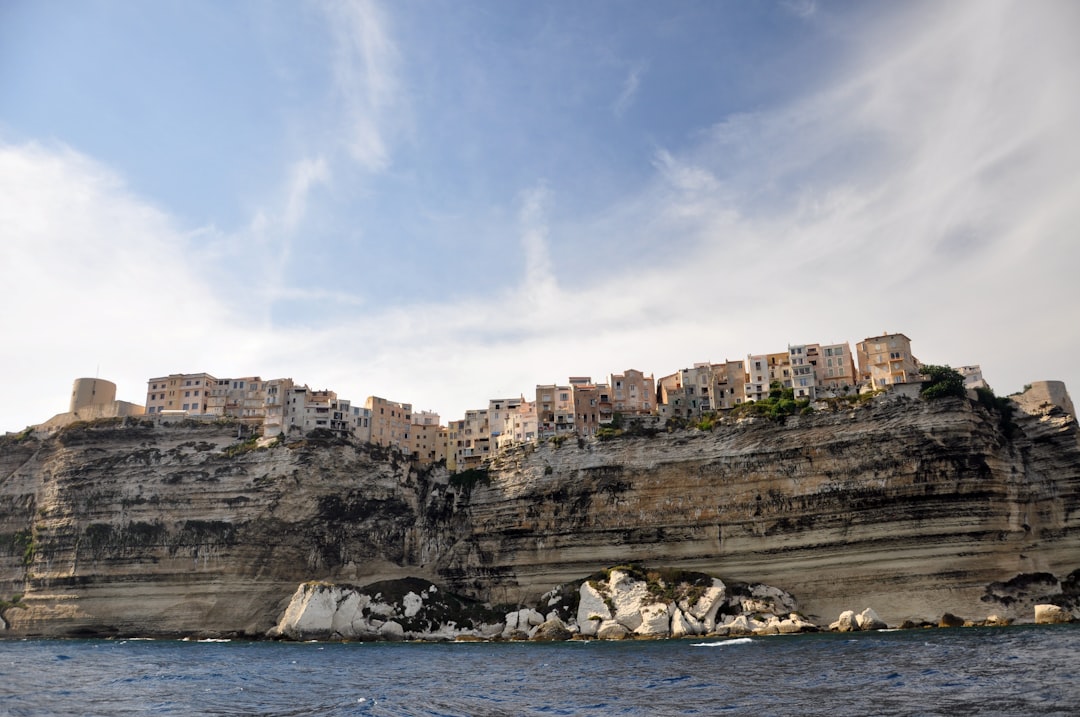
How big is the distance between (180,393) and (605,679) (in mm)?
70269

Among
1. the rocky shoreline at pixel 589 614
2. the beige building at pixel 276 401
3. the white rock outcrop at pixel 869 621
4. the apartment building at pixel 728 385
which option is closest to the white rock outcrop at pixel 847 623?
the rocky shoreline at pixel 589 614

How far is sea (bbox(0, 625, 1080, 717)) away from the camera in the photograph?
23.9 metres

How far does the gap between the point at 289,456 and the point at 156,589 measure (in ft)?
52.4

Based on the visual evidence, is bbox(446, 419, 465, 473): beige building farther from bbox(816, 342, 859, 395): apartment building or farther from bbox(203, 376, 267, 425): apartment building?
bbox(816, 342, 859, 395): apartment building

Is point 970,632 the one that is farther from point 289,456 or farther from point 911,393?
point 289,456

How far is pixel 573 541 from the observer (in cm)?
7019

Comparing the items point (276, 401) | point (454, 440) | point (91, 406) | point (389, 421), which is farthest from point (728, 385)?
point (91, 406)

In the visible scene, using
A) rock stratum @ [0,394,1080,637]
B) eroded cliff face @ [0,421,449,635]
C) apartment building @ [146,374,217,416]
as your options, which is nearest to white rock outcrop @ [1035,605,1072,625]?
rock stratum @ [0,394,1080,637]

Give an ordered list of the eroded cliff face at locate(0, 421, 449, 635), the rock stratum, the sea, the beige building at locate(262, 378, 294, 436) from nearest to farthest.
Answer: the sea
the rock stratum
the eroded cliff face at locate(0, 421, 449, 635)
the beige building at locate(262, 378, 294, 436)

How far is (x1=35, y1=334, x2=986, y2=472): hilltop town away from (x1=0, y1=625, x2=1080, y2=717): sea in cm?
3289

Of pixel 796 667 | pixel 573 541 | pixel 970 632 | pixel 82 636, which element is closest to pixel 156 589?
pixel 82 636

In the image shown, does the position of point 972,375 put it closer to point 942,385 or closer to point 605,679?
point 942,385

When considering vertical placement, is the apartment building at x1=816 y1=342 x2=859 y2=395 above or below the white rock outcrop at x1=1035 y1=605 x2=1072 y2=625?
above

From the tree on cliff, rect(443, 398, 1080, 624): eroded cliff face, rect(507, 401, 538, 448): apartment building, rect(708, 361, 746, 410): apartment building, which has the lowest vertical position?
rect(443, 398, 1080, 624): eroded cliff face
